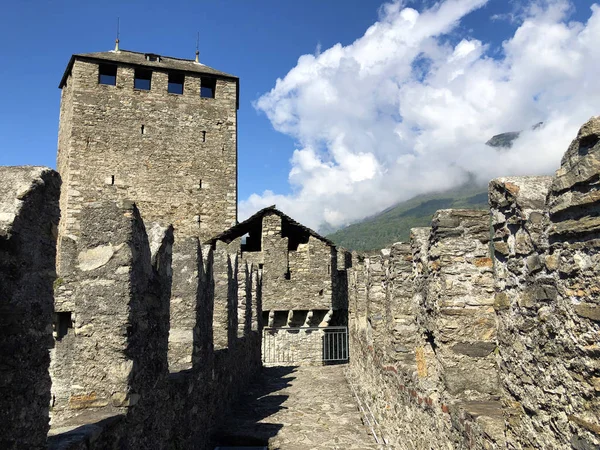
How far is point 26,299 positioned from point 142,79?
21.9m

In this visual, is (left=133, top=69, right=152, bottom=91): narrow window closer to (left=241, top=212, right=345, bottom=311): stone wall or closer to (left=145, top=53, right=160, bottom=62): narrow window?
(left=145, top=53, right=160, bottom=62): narrow window

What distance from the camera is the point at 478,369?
387 cm

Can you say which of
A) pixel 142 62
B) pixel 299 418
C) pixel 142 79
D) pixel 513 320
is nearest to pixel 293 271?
pixel 299 418

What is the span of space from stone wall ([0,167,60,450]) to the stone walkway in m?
5.13

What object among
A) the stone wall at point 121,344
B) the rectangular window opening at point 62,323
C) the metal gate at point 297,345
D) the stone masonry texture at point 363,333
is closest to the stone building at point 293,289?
the metal gate at point 297,345

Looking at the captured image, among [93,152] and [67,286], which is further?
[93,152]

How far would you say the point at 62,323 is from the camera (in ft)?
26.2

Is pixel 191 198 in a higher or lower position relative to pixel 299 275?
higher

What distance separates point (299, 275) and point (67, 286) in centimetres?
1016

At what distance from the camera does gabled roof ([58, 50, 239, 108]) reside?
69.7ft

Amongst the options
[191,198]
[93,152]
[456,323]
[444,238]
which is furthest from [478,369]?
[93,152]

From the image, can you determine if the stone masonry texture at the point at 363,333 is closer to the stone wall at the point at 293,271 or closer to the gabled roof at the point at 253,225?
the stone wall at the point at 293,271

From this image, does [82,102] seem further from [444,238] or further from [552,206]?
[552,206]

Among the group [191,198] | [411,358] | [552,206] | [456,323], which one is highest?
[191,198]
